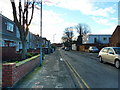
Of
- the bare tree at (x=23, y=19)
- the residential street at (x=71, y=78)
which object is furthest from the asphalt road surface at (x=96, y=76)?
the bare tree at (x=23, y=19)

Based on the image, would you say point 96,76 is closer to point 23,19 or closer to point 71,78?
point 71,78

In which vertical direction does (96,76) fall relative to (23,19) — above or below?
below

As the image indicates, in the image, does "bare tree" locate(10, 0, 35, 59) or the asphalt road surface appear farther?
"bare tree" locate(10, 0, 35, 59)

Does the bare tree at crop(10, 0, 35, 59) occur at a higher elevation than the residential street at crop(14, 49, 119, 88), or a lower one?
higher

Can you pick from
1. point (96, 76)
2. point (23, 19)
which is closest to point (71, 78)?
point (96, 76)

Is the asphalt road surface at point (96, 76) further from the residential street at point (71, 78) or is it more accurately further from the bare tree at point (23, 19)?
the bare tree at point (23, 19)

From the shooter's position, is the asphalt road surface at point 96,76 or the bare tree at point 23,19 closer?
the asphalt road surface at point 96,76

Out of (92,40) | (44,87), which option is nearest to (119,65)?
→ (44,87)

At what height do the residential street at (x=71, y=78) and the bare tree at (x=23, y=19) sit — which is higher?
the bare tree at (x=23, y=19)

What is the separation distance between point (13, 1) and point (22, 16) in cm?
167

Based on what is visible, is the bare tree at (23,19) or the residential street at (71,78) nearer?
the residential street at (71,78)

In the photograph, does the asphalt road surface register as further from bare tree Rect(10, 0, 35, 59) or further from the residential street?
bare tree Rect(10, 0, 35, 59)

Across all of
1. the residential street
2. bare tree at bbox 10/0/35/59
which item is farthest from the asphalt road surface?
bare tree at bbox 10/0/35/59

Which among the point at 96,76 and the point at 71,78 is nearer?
the point at 71,78
